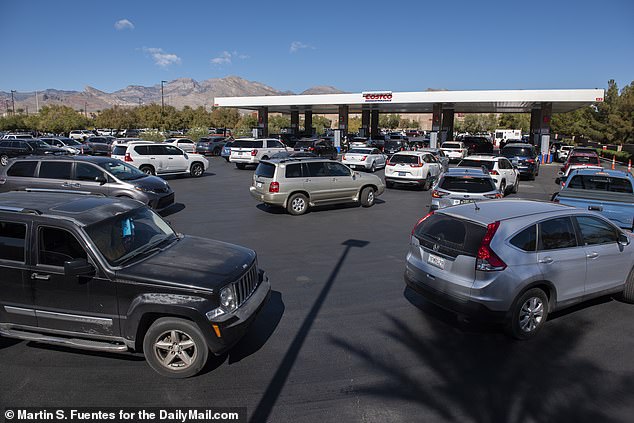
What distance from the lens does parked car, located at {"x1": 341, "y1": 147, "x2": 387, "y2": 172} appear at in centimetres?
2652

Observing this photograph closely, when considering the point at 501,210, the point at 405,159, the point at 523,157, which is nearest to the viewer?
the point at 501,210

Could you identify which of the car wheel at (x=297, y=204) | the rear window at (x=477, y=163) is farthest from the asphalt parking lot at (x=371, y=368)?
the rear window at (x=477, y=163)

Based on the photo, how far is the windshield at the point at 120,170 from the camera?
1255cm

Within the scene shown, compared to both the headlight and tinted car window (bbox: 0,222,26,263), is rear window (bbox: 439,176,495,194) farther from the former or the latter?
tinted car window (bbox: 0,222,26,263)

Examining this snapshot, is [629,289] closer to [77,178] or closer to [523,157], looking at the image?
[77,178]

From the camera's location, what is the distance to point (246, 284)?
5.13 meters

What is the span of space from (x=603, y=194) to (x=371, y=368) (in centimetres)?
791

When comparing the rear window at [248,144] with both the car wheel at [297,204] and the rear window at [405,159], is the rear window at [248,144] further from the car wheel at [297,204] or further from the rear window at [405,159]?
the car wheel at [297,204]

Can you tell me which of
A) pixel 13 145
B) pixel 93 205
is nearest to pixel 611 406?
pixel 93 205

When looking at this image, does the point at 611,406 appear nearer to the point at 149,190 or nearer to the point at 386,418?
the point at 386,418

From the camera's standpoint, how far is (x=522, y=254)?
17.8ft

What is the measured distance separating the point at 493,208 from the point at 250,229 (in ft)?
22.3

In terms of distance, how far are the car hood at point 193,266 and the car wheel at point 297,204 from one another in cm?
792

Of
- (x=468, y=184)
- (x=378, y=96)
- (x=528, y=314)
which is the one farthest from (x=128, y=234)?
(x=378, y=96)
